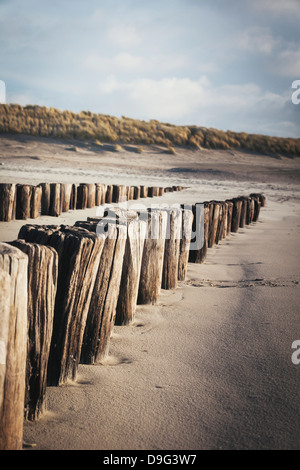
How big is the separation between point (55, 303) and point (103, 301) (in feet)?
1.31

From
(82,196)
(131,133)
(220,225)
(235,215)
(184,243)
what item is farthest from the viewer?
(131,133)

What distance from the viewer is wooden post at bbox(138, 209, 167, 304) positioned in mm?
3280

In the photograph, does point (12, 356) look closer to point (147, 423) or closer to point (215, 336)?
point (147, 423)

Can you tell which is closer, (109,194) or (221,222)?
(221,222)

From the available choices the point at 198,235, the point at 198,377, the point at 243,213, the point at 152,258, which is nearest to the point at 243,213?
the point at 243,213

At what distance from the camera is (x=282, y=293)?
152 inches

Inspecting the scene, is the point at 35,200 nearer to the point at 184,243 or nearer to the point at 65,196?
the point at 65,196

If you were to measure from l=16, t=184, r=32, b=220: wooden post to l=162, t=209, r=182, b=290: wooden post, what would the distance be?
4.00m

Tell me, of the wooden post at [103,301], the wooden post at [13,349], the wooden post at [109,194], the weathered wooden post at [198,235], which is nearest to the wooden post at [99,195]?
the wooden post at [109,194]

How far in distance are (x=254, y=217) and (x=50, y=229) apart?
852cm

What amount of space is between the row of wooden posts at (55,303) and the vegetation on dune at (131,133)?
31.1 meters

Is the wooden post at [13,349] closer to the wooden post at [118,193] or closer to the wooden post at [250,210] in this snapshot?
the wooden post at [250,210]

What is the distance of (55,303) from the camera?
199cm
